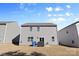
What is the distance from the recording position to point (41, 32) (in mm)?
20906

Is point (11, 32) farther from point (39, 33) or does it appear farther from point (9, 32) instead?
point (39, 33)

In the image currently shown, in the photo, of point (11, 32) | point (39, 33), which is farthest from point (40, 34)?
point (11, 32)

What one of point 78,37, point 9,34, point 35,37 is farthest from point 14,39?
point 78,37

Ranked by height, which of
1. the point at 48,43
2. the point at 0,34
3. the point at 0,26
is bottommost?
the point at 48,43

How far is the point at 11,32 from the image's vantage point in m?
23.8

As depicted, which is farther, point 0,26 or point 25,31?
point 0,26

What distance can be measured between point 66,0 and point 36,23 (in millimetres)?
13591

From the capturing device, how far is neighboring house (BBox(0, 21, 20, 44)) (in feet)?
73.3

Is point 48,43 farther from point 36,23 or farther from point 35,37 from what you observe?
point 36,23

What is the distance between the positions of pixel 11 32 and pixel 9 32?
534 mm

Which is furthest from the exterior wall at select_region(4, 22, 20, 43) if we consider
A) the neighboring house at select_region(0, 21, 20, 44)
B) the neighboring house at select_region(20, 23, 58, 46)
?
the neighboring house at select_region(20, 23, 58, 46)

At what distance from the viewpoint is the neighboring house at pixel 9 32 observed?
2233cm

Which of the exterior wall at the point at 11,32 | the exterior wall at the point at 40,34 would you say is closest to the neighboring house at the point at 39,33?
the exterior wall at the point at 40,34

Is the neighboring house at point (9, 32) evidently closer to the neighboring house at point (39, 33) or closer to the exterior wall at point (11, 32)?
the exterior wall at point (11, 32)
